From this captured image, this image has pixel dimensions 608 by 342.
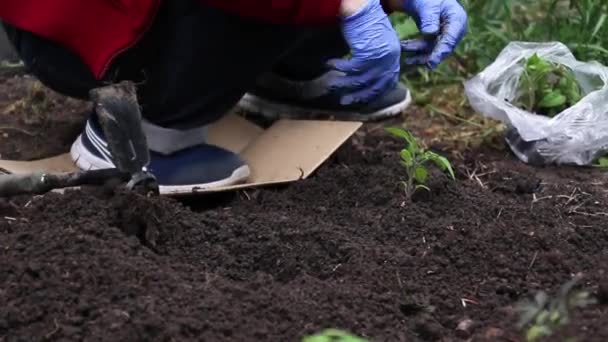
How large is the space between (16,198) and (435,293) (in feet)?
2.44

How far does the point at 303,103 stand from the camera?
8.25ft

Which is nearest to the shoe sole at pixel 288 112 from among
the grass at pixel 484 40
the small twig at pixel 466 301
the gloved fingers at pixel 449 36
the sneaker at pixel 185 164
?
the grass at pixel 484 40

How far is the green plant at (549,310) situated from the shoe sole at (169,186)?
72 cm

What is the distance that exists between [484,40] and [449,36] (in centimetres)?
73

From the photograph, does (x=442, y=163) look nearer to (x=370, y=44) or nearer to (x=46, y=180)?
(x=370, y=44)

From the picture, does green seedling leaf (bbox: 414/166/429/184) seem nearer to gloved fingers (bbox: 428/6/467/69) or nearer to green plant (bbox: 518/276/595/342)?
gloved fingers (bbox: 428/6/467/69)

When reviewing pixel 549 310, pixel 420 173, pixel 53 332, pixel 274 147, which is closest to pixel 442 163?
pixel 420 173

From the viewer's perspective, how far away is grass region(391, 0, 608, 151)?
2.69 metres

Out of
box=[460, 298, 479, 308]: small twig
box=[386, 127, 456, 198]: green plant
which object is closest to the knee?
box=[386, 127, 456, 198]: green plant

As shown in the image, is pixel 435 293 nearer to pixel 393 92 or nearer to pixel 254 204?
pixel 254 204

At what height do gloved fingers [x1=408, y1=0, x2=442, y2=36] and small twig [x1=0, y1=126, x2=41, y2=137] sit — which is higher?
Answer: gloved fingers [x1=408, y1=0, x2=442, y2=36]

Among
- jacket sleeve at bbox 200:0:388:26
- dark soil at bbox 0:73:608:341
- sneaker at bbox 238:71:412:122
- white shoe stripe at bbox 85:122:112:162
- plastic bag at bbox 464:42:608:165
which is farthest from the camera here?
sneaker at bbox 238:71:412:122

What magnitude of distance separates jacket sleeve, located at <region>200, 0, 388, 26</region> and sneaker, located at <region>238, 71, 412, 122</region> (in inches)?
19.1

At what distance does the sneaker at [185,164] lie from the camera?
7.02ft
